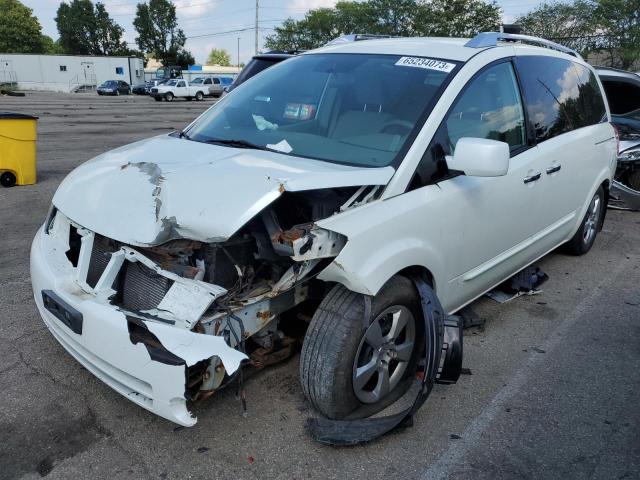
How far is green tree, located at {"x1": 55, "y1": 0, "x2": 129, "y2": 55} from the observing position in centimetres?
8544

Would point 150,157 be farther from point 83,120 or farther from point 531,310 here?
point 83,120

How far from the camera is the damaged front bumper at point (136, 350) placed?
2.18m

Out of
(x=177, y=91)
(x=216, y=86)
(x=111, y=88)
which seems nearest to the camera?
(x=177, y=91)

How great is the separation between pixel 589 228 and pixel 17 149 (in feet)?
24.0

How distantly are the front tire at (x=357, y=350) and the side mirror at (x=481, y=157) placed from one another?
652mm

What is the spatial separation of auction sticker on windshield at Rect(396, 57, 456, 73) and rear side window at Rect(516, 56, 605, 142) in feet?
2.68

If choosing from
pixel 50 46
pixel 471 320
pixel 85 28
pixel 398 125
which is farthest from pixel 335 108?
pixel 50 46

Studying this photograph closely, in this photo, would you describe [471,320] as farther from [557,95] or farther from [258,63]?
[258,63]

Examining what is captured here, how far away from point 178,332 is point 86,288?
70 cm

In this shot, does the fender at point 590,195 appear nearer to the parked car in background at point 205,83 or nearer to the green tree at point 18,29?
the parked car in background at point 205,83

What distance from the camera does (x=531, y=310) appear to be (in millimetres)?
4129

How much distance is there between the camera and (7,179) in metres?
7.71

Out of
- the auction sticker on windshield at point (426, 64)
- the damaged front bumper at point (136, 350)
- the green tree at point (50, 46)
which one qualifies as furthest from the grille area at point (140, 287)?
the green tree at point (50, 46)

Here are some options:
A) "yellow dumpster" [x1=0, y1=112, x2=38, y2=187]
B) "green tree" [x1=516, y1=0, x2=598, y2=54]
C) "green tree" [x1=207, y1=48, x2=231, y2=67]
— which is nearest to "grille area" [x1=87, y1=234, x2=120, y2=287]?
"yellow dumpster" [x1=0, y1=112, x2=38, y2=187]
